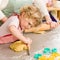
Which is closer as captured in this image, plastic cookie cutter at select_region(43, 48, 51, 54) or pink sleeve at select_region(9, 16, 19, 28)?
plastic cookie cutter at select_region(43, 48, 51, 54)

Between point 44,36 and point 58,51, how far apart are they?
292 mm

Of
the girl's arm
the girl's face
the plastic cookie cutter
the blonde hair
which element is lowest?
the plastic cookie cutter

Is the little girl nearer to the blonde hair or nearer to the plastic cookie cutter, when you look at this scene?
the blonde hair

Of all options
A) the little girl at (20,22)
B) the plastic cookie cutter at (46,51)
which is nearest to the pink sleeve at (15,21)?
the little girl at (20,22)

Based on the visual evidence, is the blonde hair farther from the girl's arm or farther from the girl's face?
the girl's arm

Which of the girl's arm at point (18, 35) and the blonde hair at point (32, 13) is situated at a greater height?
A: the blonde hair at point (32, 13)

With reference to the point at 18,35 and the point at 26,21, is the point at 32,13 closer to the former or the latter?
the point at 26,21

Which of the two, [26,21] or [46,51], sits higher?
[26,21]

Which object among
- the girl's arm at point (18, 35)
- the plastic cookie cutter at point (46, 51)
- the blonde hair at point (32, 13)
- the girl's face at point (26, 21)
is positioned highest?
the blonde hair at point (32, 13)

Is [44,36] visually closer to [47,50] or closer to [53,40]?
[53,40]

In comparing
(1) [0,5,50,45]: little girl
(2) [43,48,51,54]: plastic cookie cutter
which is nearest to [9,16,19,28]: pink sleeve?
(1) [0,5,50,45]: little girl

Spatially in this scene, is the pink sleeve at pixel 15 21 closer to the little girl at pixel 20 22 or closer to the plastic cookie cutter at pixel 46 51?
the little girl at pixel 20 22

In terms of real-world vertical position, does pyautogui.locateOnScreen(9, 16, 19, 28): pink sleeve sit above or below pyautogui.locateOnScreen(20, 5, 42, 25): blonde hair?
below

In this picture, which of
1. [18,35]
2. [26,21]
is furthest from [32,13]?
[18,35]
